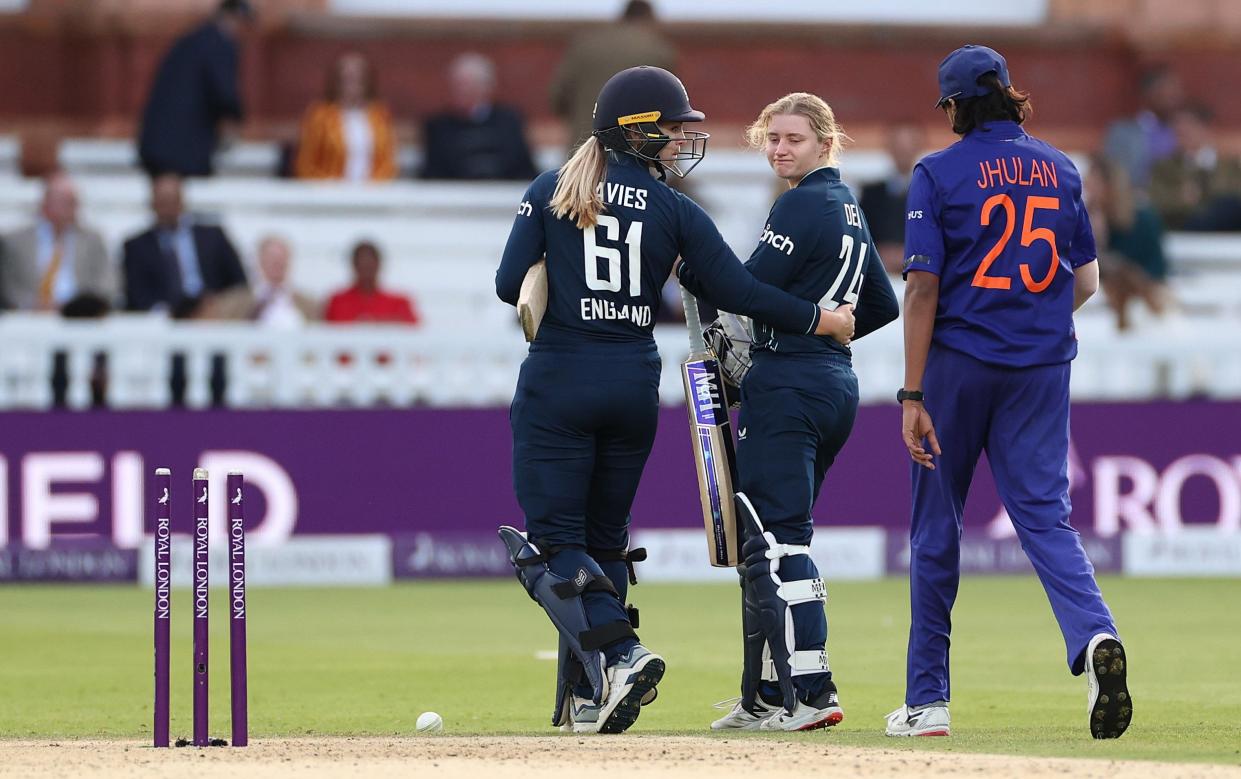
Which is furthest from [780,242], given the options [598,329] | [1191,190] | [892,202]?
[1191,190]

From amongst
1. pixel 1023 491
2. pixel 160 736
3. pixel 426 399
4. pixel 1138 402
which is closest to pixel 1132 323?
pixel 1138 402

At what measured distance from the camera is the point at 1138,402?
16172 millimetres

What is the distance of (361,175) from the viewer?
771 inches

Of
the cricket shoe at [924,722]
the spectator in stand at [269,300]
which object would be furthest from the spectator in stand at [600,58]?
the cricket shoe at [924,722]

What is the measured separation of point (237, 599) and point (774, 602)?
1.89 metres

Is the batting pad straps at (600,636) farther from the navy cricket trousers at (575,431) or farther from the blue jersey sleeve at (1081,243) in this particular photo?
the blue jersey sleeve at (1081,243)

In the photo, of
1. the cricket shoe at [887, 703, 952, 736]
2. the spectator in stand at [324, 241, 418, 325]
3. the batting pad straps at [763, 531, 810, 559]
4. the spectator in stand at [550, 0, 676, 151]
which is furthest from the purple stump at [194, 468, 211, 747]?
the spectator in stand at [550, 0, 676, 151]

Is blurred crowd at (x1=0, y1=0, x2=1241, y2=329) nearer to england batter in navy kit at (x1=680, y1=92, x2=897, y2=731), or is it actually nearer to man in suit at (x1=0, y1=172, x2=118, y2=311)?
man in suit at (x1=0, y1=172, x2=118, y2=311)

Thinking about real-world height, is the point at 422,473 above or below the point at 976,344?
below

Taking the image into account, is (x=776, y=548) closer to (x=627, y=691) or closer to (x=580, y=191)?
(x=627, y=691)

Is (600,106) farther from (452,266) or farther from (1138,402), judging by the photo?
(452,266)

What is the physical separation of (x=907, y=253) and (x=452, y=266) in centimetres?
1123

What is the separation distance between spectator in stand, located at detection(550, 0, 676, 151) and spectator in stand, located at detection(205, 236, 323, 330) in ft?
8.77

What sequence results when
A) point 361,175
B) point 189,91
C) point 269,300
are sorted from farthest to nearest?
1. point 361,175
2. point 189,91
3. point 269,300
